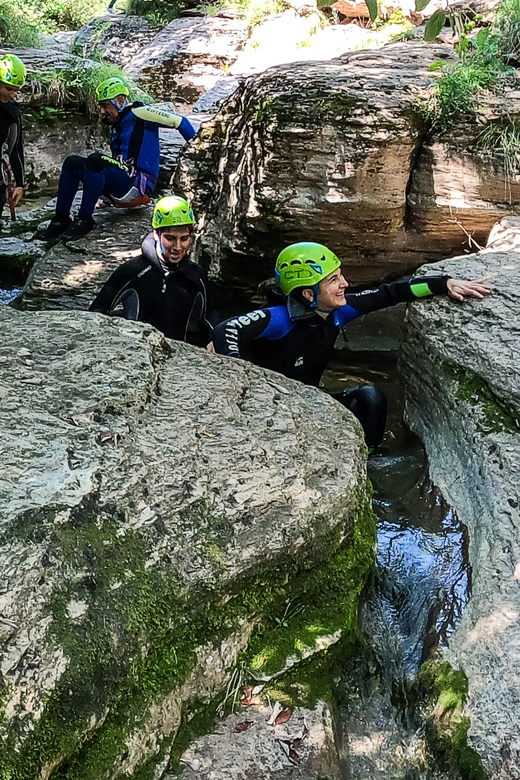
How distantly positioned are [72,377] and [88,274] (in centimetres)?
419

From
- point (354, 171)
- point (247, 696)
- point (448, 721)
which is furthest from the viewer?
point (354, 171)

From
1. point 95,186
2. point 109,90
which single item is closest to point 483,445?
point 95,186

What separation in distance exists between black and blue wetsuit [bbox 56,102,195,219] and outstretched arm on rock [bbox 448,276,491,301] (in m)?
3.90

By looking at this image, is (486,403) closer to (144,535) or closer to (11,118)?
(144,535)

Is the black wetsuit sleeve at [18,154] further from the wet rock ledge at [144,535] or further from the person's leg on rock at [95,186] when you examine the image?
the wet rock ledge at [144,535]

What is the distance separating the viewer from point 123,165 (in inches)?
312

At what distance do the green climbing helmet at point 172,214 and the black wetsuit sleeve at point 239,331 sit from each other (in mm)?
1011

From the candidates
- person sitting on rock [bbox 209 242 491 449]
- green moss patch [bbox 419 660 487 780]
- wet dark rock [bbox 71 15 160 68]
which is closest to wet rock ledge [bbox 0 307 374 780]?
green moss patch [bbox 419 660 487 780]

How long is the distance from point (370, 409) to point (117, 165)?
440 centimetres

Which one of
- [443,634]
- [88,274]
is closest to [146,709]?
[443,634]

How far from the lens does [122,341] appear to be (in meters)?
3.65

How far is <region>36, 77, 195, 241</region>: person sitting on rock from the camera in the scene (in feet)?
25.0

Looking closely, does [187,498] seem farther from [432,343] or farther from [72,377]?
[432,343]

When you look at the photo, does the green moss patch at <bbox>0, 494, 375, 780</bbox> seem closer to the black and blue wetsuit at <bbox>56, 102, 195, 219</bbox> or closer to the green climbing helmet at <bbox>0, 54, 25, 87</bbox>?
the black and blue wetsuit at <bbox>56, 102, 195, 219</bbox>
